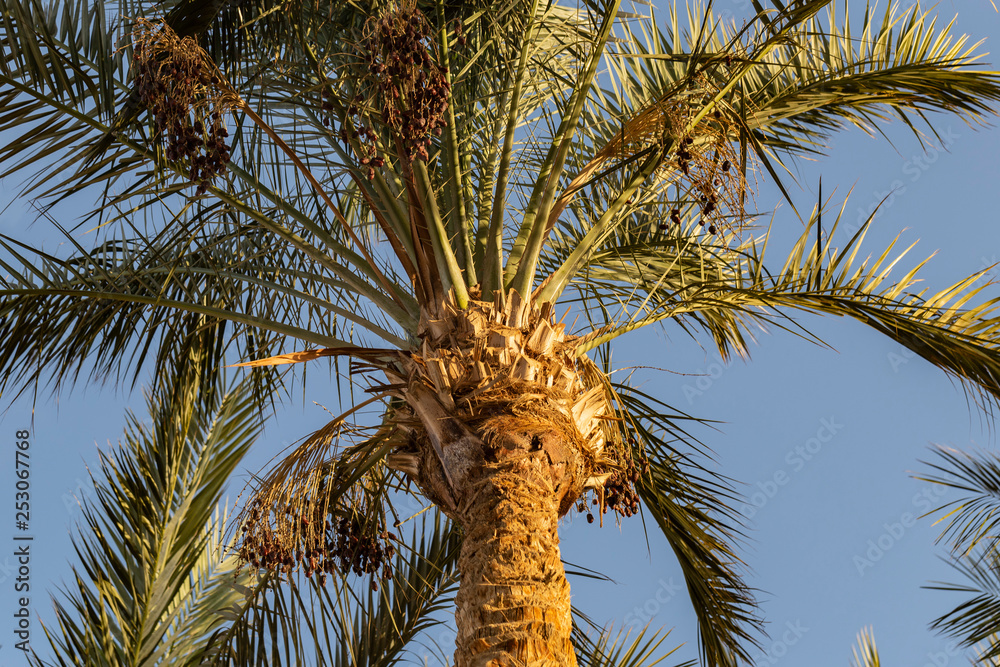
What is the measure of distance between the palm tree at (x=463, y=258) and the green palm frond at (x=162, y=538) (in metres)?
Answer: 0.46

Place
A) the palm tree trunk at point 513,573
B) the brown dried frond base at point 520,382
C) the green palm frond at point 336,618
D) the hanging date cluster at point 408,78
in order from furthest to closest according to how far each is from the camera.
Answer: the green palm frond at point 336,618
the brown dried frond base at point 520,382
the hanging date cluster at point 408,78
the palm tree trunk at point 513,573

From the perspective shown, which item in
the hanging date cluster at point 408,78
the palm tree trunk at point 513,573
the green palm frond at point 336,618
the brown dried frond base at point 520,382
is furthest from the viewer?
the green palm frond at point 336,618

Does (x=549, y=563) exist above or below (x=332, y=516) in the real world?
below

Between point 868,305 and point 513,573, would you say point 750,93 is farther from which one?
point 513,573

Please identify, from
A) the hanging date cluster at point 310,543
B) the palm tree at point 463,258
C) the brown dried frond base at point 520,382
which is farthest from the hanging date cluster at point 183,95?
the hanging date cluster at point 310,543

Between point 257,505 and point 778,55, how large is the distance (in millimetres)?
3814

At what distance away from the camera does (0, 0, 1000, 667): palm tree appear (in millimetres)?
3352

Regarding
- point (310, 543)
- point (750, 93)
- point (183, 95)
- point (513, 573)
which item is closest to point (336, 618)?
point (310, 543)

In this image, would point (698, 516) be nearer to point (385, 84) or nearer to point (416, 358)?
point (416, 358)

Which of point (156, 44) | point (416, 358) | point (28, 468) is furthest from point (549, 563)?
point (28, 468)

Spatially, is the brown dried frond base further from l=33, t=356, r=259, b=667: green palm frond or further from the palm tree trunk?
l=33, t=356, r=259, b=667: green palm frond

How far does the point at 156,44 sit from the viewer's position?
3350 mm

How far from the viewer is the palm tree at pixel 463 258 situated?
3352 millimetres

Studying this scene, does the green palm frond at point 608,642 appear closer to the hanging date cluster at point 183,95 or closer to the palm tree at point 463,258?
the palm tree at point 463,258
